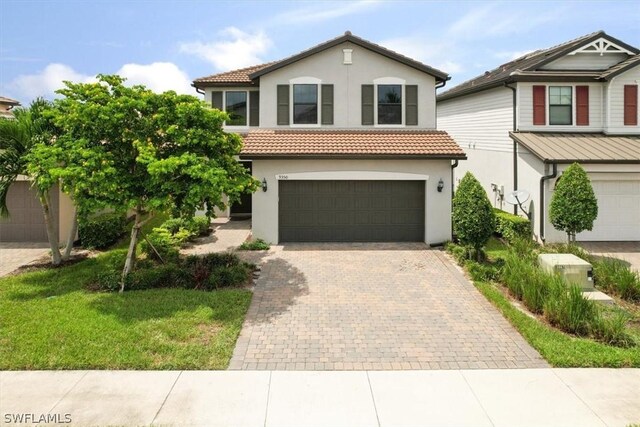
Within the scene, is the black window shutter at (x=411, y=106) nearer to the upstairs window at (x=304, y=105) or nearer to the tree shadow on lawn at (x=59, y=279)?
the upstairs window at (x=304, y=105)

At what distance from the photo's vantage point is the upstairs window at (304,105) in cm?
1734

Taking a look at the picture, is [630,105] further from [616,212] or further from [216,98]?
[216,98]

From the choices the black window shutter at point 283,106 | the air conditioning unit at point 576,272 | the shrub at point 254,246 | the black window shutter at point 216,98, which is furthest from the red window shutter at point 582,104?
the black window shutter at point 216,98

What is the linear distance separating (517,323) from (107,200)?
9.23 meters

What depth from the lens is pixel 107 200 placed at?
10312 millimetres

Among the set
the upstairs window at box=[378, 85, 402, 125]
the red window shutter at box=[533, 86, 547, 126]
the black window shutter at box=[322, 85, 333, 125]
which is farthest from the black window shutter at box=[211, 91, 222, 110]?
the red window shutter at box=[533, 86, 547, 126]

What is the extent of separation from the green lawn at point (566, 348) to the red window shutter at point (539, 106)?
37.8 ft

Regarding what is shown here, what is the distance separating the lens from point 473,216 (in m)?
12.8

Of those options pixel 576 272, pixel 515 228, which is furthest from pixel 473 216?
pixel 515 228

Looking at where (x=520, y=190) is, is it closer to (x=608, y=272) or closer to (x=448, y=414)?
(x=608, y=272)

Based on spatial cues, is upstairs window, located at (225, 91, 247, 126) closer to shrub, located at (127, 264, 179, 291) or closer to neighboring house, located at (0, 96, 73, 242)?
neighboring house, located at (0, 96, 73, 242)

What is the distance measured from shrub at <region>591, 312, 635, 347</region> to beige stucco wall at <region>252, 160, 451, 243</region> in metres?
7.65

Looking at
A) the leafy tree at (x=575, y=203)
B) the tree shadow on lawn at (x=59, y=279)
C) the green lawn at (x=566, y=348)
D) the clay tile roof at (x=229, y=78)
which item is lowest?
the green lawn at (x=566, y=348)

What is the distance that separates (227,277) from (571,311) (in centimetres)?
767
